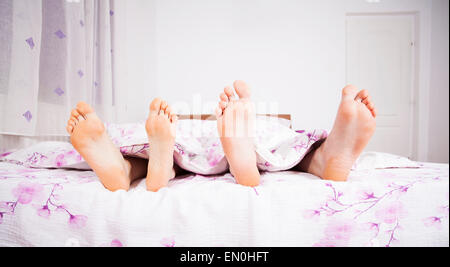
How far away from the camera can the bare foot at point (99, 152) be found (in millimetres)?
529

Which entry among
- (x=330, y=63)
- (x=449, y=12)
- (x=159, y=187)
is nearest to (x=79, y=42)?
(x=159, y=187)

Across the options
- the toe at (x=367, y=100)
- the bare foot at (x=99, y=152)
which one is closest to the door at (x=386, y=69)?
the toe at (x=367, y=100)

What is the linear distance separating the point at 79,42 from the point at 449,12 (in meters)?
3.27

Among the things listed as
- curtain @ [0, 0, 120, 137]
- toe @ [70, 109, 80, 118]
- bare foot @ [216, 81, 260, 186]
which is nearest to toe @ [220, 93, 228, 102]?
bare foot @ [216, 81, 260, 186]

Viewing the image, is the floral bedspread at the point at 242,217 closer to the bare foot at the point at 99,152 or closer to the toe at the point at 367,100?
the bare foot at the point at 99,152

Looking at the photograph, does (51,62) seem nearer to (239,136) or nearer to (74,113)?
(74,113)

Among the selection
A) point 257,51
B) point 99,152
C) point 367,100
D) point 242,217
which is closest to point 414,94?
point 257,51

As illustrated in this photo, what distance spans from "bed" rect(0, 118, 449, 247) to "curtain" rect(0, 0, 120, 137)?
0.63 meters

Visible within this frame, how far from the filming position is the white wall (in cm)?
227

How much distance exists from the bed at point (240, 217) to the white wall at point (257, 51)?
185 cm

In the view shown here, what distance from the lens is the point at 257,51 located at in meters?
2.30

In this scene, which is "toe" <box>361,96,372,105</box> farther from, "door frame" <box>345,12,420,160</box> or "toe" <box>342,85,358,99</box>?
"door frame" <box>345,12,420,160</box>

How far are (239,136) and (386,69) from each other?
2.60 meters
